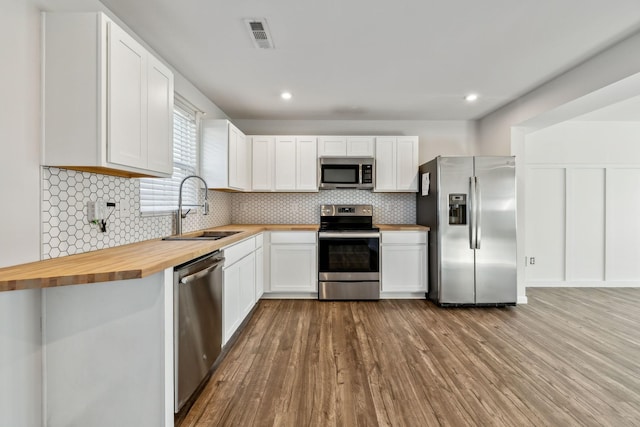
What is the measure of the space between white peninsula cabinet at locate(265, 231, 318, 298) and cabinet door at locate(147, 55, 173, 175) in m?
1.87

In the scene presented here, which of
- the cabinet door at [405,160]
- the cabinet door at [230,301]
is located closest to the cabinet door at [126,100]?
the cabinet door at [230,301]

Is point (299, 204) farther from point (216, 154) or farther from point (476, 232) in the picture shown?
point (476, 232)

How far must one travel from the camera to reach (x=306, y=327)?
2.97 metres

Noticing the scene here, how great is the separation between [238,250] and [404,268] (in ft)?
7.14

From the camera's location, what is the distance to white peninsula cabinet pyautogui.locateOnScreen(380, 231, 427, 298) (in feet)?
12.7

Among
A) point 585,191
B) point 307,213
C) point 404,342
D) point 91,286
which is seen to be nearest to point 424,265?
point 404,342

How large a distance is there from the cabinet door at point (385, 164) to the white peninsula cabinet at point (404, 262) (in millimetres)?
706

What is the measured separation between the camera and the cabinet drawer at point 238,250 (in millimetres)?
2457

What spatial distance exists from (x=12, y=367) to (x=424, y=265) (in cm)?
371

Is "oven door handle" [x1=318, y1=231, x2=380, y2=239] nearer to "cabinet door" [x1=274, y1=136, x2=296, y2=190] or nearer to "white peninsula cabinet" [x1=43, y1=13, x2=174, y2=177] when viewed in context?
"cabinet door" [x1=274, y1=136, x2=296, y2=190]

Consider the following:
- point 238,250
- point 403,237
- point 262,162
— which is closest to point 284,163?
point 262,162

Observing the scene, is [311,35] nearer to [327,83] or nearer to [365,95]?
[327,83]

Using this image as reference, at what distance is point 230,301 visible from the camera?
99.1 inches

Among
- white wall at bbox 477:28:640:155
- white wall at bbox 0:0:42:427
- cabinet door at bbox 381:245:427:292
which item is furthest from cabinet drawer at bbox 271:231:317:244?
white wall at bbox 477:28:640:155
